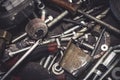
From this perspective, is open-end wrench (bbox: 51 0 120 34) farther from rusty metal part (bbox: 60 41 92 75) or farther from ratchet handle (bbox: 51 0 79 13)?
rusty metal part (bbox: 60 41 92 75)

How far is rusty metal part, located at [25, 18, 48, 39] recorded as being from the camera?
2639mm

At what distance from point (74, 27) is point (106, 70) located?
0.47 metres

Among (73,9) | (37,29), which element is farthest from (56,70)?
(73,9)

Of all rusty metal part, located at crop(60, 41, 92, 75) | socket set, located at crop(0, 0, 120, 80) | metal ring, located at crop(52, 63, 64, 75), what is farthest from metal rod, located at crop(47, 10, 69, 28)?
metal ring, located at crop(52, 63, 64, 75)

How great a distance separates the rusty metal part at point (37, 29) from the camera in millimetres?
2639

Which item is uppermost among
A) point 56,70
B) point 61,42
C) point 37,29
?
point 37,29

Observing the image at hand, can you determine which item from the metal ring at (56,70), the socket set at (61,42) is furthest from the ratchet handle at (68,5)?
the metal ring at (56,70)

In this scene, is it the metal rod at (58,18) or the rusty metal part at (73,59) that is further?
the metal rod at (58,18)

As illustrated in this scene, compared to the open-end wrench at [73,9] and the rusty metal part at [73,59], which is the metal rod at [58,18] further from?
the rusty metal part at [73,59]

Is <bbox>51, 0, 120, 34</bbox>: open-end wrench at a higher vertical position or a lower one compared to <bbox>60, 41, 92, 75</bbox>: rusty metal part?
higher

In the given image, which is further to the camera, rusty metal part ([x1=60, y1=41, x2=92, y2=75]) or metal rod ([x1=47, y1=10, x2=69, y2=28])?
metal rod ([x1=47, y1=10, x2=69, y2=28])

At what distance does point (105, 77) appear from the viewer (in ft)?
8.53

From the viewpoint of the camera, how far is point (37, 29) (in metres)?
2.63

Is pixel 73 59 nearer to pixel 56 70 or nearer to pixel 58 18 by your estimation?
pixel 56 70
